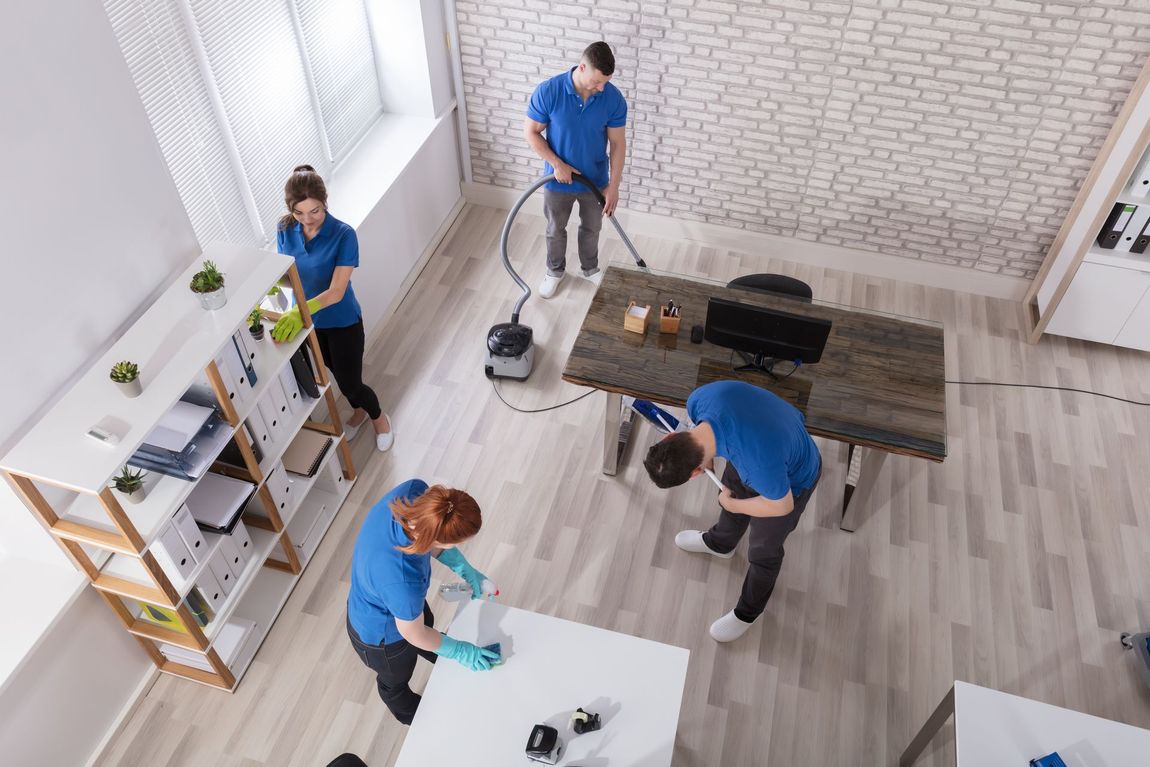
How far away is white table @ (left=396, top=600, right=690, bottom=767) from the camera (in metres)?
2.33

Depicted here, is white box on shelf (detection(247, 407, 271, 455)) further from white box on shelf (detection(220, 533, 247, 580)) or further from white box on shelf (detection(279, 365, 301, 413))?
white box on shelf (detection(220, 533, 247, 580))

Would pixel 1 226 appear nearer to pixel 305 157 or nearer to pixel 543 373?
pixel 305 157

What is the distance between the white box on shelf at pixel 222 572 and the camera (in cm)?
299

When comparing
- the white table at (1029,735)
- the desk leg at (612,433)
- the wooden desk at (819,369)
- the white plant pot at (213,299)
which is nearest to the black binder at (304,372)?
the white plant pot at (213,299)

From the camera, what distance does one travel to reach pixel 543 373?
4543 millimetres

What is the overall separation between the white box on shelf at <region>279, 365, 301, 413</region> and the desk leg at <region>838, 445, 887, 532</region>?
A: 247cm

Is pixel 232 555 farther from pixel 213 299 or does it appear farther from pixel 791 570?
pixel 791 570

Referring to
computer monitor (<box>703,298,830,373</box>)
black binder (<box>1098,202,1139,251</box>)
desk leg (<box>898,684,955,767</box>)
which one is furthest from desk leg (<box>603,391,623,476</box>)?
black binder (<box>1098,202,1139,251</box>)

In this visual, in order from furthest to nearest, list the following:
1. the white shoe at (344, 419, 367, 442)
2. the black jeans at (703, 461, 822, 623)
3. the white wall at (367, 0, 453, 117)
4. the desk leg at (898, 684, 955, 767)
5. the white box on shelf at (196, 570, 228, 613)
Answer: the white wall at (367, 0, 453, 117) < the white shoe at (344, 419, 367, 442) < the black jeans at (703, 461, 822, 623) < the white box on shelf at (196, 570, 228, 613) < the desk leg at (898, 684, 955, 767)

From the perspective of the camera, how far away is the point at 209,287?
2.81 metres

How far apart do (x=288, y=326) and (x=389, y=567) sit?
129 cm

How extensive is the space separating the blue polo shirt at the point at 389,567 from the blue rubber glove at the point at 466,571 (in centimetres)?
22

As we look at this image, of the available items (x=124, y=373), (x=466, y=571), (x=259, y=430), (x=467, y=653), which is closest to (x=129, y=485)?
(x=124, y=373)

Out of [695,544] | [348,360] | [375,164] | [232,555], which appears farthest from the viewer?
[375,164]
